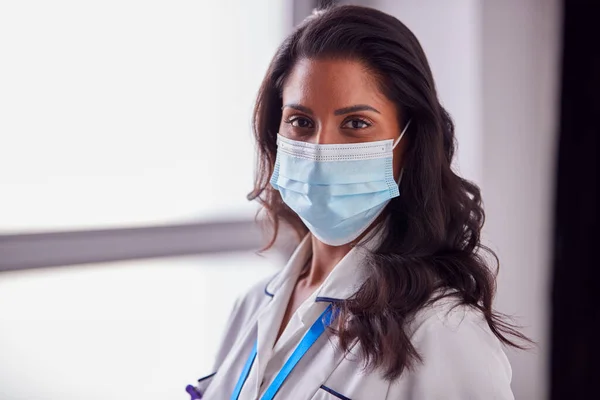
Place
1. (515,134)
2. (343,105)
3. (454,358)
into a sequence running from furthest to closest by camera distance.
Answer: (515,134), (343,105), (454,358)

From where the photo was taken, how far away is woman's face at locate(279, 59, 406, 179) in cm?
122

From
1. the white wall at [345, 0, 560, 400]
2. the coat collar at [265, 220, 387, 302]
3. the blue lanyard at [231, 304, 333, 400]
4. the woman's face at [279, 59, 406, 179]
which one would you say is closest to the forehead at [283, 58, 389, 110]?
the woman's face at [279, 59, 406, 179]

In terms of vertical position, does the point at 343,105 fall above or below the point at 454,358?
above

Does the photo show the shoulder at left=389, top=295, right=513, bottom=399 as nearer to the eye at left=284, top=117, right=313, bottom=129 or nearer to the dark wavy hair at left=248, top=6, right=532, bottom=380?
the dark wavy hair at left=248, top=6, right=532, bottom=380

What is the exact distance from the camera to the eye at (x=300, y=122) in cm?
130

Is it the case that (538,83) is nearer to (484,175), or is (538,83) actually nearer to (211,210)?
(484,175)

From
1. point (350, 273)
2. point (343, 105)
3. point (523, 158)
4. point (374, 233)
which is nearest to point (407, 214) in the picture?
point (374, 233)

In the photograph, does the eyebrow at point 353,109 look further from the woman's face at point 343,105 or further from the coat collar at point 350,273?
the coat collar at point 350,273

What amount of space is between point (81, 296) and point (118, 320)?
0.52ft

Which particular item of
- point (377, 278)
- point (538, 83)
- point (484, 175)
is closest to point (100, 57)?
point (377, 278)

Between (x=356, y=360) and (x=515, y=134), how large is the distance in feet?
3.57

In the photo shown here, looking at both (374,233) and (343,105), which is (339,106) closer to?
(343,105)

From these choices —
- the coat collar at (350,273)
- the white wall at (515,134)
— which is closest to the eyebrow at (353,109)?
the coat collar at (350,273)

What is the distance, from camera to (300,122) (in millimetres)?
1311
